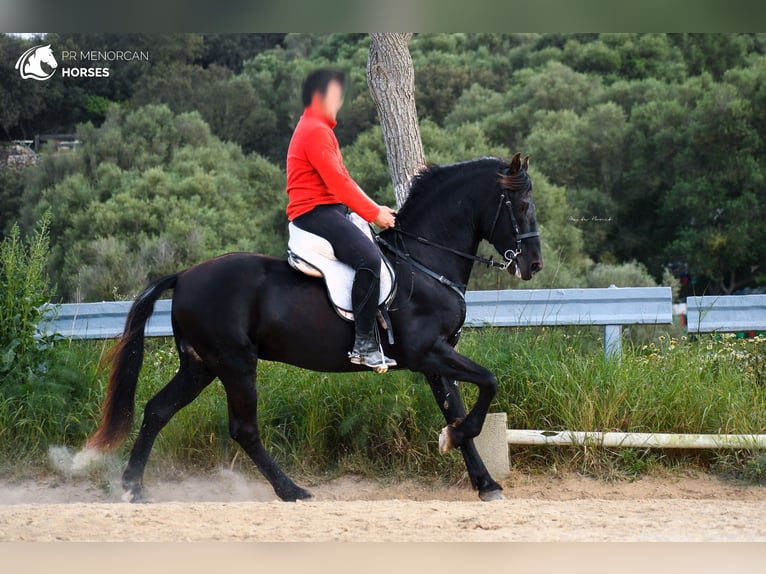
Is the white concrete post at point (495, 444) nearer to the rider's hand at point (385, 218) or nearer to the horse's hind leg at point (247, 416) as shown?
the horse's hind leg at point (247, 416)

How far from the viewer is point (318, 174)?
21.0 feet

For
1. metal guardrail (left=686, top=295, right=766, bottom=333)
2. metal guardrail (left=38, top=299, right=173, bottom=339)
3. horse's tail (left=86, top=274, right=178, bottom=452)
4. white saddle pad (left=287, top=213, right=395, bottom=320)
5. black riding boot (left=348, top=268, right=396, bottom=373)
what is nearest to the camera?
black riding boot (left=348, top=268, right=396, bottom=373)

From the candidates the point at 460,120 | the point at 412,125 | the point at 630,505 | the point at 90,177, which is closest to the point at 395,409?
the point at 630,505

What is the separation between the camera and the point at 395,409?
7.36 meters

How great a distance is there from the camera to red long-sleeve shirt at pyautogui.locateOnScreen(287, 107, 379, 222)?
6.20 m

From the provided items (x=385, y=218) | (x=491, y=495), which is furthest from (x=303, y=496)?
(x=385, y=218)

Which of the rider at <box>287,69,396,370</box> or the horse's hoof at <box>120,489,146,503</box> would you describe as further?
the horse's hoof at <box>120,489,146,503</box>

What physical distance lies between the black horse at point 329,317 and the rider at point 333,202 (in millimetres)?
219

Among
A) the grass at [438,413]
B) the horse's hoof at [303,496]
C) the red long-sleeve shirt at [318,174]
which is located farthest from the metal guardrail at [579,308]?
the horse's hoof at [303,496]

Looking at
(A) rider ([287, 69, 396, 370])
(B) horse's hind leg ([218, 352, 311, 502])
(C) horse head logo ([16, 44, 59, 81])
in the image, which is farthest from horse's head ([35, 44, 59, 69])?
(B) horse's hind leg ([218, 352, 311, 502])

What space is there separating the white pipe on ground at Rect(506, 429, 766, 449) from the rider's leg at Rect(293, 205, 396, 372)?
147 cm

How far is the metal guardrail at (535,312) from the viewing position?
7871 millimetres

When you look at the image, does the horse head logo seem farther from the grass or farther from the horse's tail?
the horse's tail

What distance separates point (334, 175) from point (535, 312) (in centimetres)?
278
